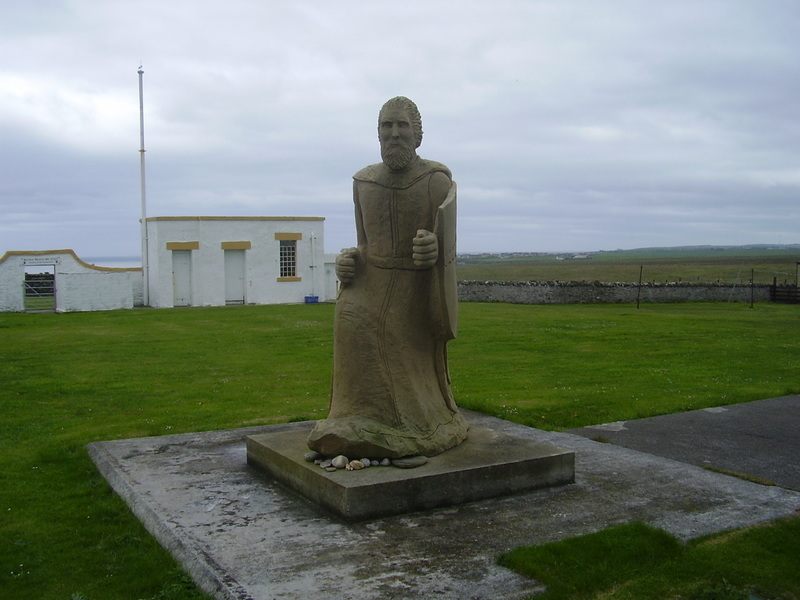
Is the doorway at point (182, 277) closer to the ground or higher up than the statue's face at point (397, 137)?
closer to the ground

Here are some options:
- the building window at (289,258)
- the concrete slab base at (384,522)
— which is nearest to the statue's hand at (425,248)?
the concrete slab base at (384,522)

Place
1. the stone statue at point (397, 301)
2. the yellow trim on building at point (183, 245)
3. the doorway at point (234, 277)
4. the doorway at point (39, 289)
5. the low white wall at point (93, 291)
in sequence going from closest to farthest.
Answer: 1. the stone statue at point (397, 301)
2. the low white wall at point (93, 291)
3. the doorway at point (39, 289)
4. the yellow trim on building at point (183, 245)
5. the doorway at point (234, 277)

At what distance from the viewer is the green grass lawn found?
5.32 metres

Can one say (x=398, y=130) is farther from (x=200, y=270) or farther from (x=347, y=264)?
(x=200, y=270)

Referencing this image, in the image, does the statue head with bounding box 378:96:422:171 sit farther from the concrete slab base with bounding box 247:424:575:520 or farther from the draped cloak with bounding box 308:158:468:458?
the concrete slab base with bounding box 247:424:575:520

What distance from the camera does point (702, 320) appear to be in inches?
946

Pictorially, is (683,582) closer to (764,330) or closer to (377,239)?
(377,239)

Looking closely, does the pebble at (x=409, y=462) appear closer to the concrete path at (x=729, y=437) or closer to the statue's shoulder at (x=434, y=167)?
the statue's shoulder at (x=434, y=167)

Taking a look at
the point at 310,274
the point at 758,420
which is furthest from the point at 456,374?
the point at 310,274

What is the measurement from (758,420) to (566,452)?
12.9ft

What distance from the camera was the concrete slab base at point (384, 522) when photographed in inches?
177

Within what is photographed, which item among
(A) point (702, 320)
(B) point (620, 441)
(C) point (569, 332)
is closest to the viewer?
(B) point (620, 441)

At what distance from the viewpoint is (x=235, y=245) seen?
33.6 m

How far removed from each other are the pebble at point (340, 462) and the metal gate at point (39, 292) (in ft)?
92.7
